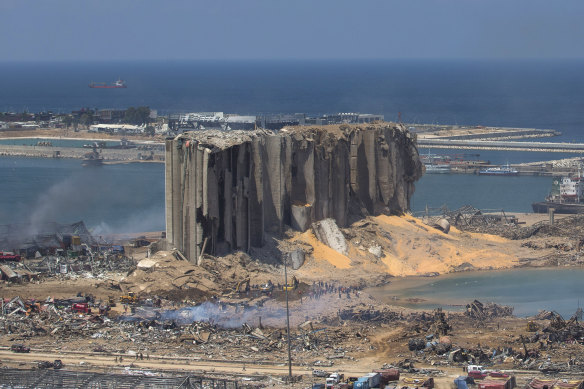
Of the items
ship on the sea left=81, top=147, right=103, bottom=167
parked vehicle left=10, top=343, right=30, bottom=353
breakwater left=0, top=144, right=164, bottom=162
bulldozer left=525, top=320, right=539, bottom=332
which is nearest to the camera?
parked vehicle left=10, top=343, right=30, bottom=353

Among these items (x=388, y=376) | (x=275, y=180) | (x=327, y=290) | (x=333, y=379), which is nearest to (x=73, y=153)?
(x=275, y=180)

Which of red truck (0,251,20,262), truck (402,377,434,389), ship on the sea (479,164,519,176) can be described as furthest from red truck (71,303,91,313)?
ship on the sea (479,164,519,176)

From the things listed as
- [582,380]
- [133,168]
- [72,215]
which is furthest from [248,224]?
[133,168]

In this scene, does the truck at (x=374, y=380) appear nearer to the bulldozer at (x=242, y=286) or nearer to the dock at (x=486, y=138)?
the bulldozer at (x=242, y=286)

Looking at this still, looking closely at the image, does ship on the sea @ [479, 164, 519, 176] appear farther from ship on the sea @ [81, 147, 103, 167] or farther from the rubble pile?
the rubble pile

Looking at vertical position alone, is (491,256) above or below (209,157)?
below

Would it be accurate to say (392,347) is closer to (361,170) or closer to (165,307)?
(165,307)

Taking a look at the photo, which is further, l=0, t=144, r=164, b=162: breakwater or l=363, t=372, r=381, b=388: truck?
l=0, t=144, r=164, b=162: breakwater

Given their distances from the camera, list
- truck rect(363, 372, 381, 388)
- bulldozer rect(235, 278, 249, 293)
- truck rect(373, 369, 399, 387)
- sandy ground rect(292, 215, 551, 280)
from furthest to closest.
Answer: sandy ground rect(292, 215, 551, 280) → bulldozer rect(235, 278, 249, 293) → truck rect(373, 369, 399, 387) → truck rect(363, 372, 381, 388)
